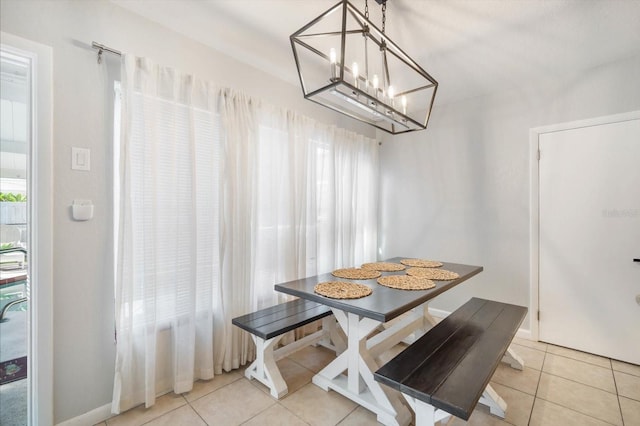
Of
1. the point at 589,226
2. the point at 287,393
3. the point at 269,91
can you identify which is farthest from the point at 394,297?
the point at 589,226

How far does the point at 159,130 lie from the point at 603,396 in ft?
11.5

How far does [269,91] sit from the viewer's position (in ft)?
8.61

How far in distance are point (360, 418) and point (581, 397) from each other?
1.55m

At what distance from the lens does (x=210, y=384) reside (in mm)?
2107

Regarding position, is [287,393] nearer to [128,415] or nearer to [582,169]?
[128,415]

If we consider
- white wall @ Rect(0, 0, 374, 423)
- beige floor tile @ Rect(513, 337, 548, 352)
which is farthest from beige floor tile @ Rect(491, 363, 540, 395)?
white wall @ Rect(0, 0, 374, 423)

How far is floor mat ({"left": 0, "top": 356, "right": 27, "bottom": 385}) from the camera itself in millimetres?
2132

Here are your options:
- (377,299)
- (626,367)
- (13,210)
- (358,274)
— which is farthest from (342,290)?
(626,367)

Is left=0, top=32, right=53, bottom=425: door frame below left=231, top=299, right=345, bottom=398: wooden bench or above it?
above

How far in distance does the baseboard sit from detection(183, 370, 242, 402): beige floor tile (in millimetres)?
432

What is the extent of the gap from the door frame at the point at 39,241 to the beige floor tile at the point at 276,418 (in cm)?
109

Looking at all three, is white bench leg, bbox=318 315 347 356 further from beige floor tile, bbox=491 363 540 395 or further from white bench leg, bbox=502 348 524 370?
white bench leg, bbox=502 348 524 370

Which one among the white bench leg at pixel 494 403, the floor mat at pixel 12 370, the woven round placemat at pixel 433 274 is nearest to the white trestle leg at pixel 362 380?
the white bench leg at pixel 494 403

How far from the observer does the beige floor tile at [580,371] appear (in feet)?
7.12
